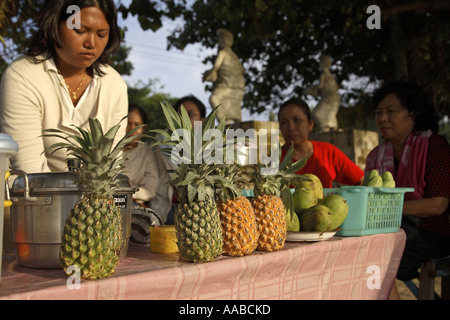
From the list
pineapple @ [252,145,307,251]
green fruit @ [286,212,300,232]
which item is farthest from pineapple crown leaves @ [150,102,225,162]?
green fruit @ [286,212,300,232]

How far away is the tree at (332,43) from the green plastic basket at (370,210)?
5.23 metres

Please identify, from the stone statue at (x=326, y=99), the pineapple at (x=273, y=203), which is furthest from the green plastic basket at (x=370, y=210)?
the stone statue at (x=326, y=99)

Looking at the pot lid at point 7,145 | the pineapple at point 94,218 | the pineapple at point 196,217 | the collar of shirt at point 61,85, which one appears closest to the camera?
the pot lid at point 7,145

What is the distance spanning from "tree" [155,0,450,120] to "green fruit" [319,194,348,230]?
5.49 meters

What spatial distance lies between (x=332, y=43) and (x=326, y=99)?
226 cm

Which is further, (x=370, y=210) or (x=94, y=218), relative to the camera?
(x=370, y=210)

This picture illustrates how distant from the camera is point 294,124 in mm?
3980

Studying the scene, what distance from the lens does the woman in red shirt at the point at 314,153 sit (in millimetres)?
3781

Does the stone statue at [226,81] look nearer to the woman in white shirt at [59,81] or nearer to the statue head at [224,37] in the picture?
the statue head at [224,37]

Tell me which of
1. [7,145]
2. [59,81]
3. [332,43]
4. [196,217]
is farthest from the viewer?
[332,43]

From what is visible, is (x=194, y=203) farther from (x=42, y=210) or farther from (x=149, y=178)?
(x=149, y=178)

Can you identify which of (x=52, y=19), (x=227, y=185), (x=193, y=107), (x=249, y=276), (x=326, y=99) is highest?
(x=326, y=99)

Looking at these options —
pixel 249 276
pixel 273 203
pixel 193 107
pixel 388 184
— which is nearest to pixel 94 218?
pixel 249 276
